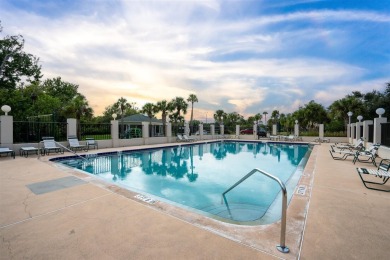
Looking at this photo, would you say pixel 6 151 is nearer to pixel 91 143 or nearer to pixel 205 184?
pixel 91 143

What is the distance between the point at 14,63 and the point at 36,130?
16484 mm

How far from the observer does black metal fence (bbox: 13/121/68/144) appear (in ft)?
41.7

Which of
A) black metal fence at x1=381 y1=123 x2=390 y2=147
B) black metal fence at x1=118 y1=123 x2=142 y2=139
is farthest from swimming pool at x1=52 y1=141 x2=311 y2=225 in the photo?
black metal fence at x1=118 y1=123 x2=142 y2=139

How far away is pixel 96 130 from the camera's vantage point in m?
16.0

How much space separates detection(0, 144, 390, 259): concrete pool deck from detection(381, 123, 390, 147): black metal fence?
7.52 meters

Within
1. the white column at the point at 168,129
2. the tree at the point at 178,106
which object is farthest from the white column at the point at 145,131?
the tree at the point at 178,106

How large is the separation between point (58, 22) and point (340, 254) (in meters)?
12.6

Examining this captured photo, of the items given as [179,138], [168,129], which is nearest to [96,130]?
[168,129]

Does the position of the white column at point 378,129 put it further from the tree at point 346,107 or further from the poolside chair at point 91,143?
the tree at point 346,107

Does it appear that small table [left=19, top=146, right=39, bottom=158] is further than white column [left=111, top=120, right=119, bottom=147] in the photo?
No

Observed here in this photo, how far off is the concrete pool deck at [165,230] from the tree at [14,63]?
85.4ft

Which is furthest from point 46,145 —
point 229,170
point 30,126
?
point 229,170

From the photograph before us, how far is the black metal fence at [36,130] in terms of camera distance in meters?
12.7

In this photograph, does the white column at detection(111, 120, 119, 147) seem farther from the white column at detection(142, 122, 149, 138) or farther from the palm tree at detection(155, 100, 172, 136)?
the palm tree at detection(155, 100, 172, 136)
